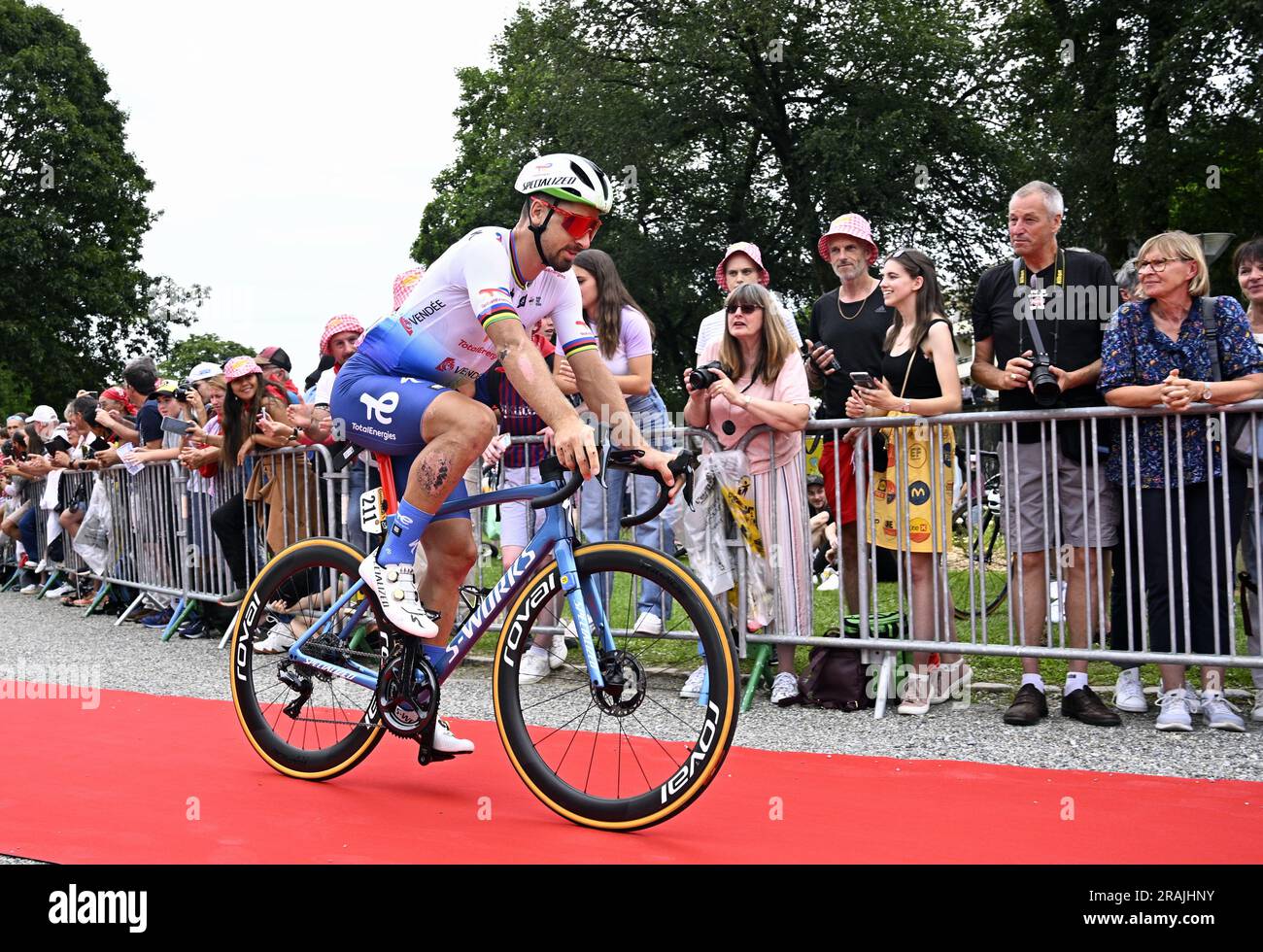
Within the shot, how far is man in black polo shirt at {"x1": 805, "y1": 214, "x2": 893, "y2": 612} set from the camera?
23.2ft

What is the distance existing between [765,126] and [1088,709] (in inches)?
1121

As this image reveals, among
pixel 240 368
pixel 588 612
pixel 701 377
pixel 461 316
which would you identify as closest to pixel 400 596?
pixel 588 612

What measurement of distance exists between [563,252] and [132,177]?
135 ft

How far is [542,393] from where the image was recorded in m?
4.21

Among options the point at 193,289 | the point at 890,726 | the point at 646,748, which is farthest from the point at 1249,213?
the point at 193,289

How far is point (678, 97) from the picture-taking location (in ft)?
108

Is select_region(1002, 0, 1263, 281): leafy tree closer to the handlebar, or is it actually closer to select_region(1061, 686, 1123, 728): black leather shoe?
select_region(1061, 686, 1123, 728): black leather shoe

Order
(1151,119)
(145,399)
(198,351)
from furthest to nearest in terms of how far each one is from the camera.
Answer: (198,351) → (1151,119) → (145,399)

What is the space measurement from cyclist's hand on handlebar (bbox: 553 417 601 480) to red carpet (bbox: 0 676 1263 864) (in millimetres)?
1112

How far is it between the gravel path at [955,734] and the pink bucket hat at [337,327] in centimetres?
216

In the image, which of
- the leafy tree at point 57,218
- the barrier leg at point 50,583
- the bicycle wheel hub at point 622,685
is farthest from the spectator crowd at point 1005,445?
the leafy tree at point 57,218

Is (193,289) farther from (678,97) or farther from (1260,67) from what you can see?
(1260,67)

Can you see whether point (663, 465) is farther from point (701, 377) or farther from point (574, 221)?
point (701, 377)

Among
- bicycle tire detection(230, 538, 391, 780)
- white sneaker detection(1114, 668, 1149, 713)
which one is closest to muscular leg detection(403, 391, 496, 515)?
bicycle tire detection(230, 538, 391, 780)
